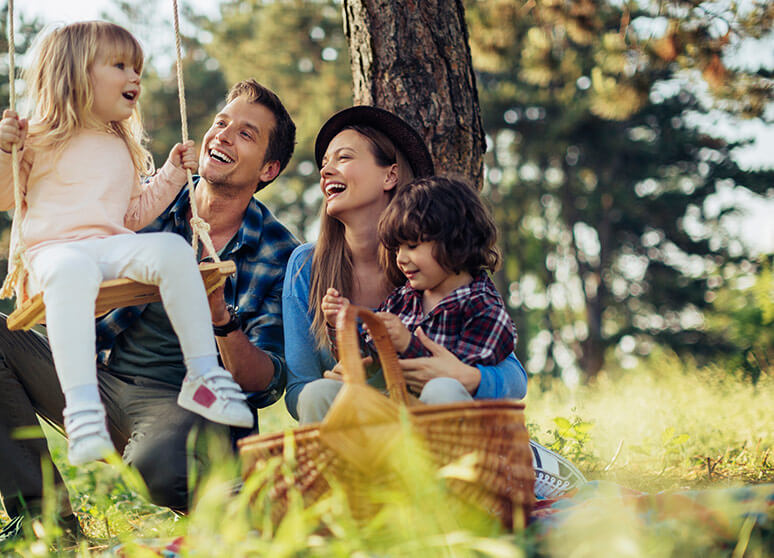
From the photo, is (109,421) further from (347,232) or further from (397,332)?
(397,332)

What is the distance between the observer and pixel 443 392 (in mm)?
2143

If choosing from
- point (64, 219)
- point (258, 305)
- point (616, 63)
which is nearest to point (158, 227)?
point (258, 305)

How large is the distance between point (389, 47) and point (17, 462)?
239 cm

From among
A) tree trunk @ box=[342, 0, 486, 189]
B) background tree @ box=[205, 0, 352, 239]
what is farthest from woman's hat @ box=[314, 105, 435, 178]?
background tree @ box=[205, 0, 352, 239]

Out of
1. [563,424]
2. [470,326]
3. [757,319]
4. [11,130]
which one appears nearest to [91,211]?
[11,130]

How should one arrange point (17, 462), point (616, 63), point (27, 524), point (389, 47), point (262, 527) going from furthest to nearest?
point (616, 63) → point (389, 47) → point (17, 462) → point (27, 524) → point (262, 527)

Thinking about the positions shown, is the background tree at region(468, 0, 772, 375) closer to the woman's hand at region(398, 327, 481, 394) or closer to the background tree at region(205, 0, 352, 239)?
the background tree at region(205, 0, 352, 239)

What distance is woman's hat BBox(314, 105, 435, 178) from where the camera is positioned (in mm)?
3041

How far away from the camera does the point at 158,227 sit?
3.25 meters

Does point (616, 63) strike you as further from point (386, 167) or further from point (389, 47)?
point (386, 167)

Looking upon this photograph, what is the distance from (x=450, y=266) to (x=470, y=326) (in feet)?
0.68

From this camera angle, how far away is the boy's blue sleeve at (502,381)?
2410 mm

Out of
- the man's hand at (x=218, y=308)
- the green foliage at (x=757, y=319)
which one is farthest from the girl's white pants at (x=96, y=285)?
the green foliage at (x=757, y=319)

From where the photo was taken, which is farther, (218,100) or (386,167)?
(218,100)
